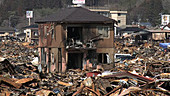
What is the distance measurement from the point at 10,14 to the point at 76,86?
129 meters

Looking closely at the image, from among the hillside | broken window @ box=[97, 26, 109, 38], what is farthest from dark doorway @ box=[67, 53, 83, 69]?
the hillside

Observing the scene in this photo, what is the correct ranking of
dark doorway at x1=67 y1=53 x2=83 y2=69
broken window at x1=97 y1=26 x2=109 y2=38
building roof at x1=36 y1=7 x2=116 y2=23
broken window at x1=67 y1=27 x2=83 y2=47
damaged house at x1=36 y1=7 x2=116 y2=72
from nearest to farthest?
building roof at x1=36 y1=7 x2=116 y2=23
damaged house at x1=36 y1=7 x2=116 y2=72
broken window at x1=67 y1=27 x2=83 y2=47
broken window at x1=97 y1=26 x2=109 y2=38
dark doorway at x1=67 y1=53 x2=83 y2=69

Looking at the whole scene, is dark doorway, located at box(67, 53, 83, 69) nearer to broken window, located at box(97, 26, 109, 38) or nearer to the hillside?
broken window, located at box(97, 26, 109, 38)

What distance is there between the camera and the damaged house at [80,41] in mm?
32688

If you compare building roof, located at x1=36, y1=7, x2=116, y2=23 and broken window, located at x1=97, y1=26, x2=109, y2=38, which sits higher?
building roof, located at x1=36, y1=7, x2=116, y2=23

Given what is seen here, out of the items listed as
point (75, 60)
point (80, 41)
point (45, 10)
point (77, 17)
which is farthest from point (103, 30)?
point (45, 10)

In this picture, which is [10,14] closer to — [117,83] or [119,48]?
[119,48]

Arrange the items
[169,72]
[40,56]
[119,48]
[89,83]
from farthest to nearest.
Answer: [119,48]
[40,56]
[169,72]
[89,83]

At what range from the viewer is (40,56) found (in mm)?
35812

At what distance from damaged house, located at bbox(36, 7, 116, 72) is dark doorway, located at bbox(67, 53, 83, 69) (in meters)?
0.03

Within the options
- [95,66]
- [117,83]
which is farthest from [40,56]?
[117,83]

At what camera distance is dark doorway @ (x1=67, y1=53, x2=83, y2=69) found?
1359 inches

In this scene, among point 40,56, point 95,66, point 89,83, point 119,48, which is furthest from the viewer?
point 119,48

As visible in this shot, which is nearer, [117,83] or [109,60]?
[117,83]
